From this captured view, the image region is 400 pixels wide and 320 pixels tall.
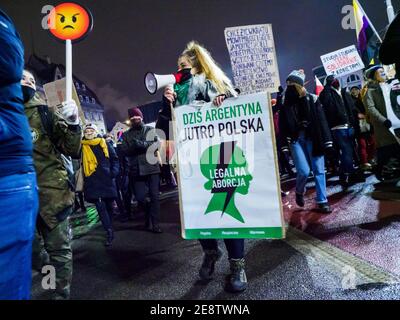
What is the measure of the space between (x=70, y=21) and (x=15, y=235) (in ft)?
5.20

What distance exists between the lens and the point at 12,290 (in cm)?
171

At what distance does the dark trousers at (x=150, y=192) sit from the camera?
20.4 ft

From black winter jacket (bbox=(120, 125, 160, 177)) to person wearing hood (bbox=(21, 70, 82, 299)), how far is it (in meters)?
3.14

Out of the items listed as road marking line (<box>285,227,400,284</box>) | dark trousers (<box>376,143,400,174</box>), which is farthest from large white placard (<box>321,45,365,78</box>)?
road marking line (<box>285,227,400,284</box>)

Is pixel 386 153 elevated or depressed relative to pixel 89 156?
depressed

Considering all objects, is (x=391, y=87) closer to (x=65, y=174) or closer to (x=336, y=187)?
(x=336, y=187)

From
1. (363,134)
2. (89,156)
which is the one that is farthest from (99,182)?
(363,134)

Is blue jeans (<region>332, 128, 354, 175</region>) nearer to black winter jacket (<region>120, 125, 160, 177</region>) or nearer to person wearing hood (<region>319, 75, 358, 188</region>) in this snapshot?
person wearing hood (<region>319, 75, 358, 188</region>)

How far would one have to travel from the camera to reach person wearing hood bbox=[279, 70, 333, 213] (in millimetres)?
5426

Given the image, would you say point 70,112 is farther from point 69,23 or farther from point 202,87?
point 202,87

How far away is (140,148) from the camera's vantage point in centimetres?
648

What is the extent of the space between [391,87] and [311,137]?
2208 millimetres

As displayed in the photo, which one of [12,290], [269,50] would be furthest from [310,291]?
[269,50]

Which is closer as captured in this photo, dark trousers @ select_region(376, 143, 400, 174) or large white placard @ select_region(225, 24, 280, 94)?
dark trousers @ select_region(376, 143, 400, 174)
